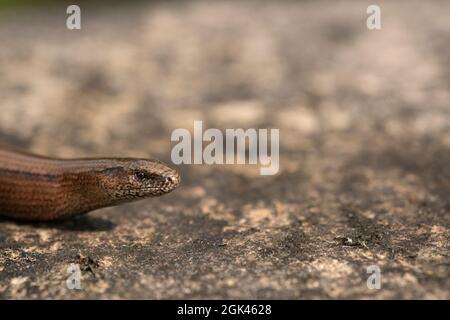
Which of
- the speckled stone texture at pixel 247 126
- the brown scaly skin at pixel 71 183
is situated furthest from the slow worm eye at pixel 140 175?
the speckled stone texture at pixel 247 126

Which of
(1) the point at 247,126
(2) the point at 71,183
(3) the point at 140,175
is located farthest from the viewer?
(1) the point at 247,126

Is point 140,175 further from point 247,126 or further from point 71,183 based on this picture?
point 247,126

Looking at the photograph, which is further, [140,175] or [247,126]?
[247,126]

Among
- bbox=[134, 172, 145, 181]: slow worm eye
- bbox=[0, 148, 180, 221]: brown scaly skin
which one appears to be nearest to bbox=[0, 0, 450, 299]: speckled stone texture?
bbox=[0, 148, 180, 221]: brown scaly skin

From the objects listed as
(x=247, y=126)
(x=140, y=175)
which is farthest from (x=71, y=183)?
(x=247, y=126)

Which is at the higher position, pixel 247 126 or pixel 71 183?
pixel 247 126

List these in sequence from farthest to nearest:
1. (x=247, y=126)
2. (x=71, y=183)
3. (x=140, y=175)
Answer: (x=247, y=126), (x=71, y=183), (x=140, y=175)
